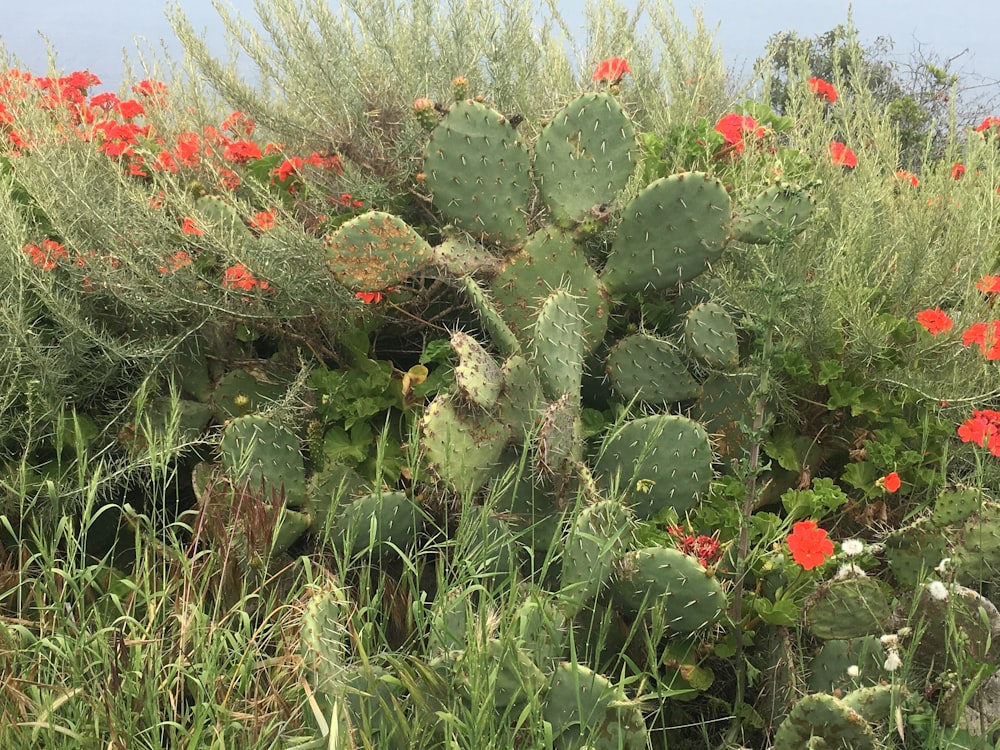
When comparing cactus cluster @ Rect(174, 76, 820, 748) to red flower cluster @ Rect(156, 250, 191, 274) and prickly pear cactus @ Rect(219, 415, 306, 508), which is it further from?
red flower cluster @ Rect(156, 250, 191, 274)

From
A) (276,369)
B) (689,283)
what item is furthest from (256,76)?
(689,283)

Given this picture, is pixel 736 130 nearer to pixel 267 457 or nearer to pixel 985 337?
pixel 985 337

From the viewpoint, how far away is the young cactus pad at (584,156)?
2.47 metres

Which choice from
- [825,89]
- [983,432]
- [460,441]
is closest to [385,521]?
[460,441]

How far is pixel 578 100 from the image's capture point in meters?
2.47

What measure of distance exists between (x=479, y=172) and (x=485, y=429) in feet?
2.67

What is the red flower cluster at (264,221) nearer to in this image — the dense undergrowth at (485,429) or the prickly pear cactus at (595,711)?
the dense undergrowth at (485,429)

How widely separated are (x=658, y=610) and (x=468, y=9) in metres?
2.69

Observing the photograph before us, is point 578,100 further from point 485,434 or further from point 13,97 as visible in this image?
point 13,97

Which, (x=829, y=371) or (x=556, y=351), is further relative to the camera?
(x=829, y=371)

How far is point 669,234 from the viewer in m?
2.42

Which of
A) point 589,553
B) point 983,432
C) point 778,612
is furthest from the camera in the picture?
point 983,432

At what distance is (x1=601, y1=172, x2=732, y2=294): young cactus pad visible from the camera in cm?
238

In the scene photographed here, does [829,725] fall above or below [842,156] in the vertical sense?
below
